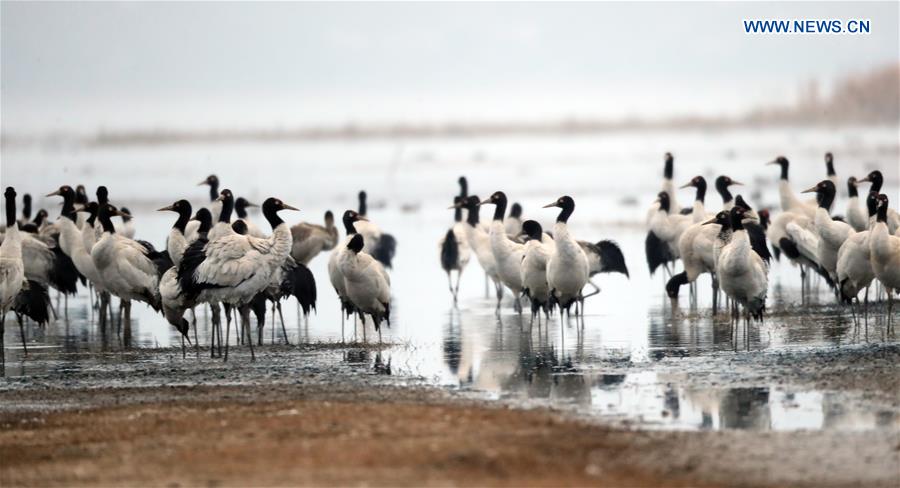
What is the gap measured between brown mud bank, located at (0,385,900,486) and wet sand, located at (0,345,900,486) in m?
0.01

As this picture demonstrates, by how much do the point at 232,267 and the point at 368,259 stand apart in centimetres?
187

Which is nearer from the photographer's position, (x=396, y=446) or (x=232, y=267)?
(x=396, y=446)

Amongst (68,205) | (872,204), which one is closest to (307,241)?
(68,205)

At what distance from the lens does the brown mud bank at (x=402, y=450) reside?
927 cm

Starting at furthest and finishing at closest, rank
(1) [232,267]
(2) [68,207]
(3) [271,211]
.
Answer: (2) [68,207], (3) [271,211], (1) [232,267]

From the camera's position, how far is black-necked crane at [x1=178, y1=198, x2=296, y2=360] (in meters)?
15.5

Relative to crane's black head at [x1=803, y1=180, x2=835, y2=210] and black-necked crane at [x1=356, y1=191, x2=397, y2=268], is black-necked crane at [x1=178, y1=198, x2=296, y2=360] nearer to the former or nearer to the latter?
crane's black head at [x1=803, y1=180, x2=835, y2=210]

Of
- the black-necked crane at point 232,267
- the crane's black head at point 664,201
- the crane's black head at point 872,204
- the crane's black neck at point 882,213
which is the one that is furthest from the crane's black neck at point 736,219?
the crane's black head at point 664,201

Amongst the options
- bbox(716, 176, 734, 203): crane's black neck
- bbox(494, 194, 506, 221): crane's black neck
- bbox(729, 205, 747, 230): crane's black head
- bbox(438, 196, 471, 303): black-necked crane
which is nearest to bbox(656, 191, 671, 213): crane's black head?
bbox(716, 176, 734, 203): crane's black neck

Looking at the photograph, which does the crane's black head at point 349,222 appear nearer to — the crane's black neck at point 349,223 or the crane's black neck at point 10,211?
the crane's black neck at point 349,223

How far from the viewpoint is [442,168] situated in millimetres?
64375

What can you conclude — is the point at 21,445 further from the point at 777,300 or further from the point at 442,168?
the point at 442,168

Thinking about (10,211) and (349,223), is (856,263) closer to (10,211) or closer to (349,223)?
(349,223)

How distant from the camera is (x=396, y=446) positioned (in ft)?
32.9
